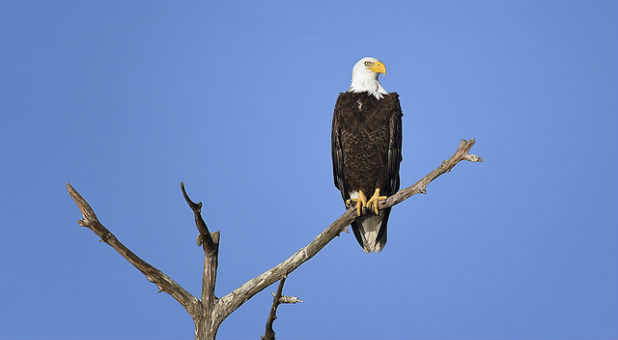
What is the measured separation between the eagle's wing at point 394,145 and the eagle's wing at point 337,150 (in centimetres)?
60

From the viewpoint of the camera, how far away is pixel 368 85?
24.6 ft

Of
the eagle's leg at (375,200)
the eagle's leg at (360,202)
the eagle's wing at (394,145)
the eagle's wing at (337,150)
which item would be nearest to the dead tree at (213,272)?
the eagle's leg at (375,200)

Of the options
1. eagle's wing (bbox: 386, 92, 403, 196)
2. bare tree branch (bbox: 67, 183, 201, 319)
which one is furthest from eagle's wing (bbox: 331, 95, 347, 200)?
bare tree branch (bbox: 67, 183, 201, 319)

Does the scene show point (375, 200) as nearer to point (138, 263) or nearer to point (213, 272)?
point (213, 272)

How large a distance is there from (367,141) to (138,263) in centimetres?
298

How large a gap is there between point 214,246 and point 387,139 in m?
2.47

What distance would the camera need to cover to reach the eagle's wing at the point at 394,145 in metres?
7.23

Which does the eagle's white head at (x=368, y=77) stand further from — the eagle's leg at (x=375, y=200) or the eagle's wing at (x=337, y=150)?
the eagle's leg at (x=375, y=200)

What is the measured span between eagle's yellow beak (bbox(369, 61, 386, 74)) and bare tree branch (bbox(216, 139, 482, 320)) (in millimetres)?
1716

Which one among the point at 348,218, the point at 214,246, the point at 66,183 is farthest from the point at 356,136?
the point at 66,183

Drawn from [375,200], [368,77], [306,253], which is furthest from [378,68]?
[306,253]

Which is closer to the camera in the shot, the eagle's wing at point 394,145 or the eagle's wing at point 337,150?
the eagle's wing at point 394,145

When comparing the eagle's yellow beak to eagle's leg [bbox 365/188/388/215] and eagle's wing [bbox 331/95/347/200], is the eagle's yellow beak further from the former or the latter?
eagle's leg [bbox 365/188/388/215]

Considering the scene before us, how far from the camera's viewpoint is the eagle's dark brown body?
7.18 m
